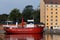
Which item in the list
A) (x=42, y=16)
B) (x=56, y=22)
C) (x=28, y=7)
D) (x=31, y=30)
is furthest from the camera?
(x=28, y=7)

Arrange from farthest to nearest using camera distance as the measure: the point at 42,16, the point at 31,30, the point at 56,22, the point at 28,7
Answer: the point at 28,7 → the point at 42,16 → the point at 56,22 → the point at 31,30

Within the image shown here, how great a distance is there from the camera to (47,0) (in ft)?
345

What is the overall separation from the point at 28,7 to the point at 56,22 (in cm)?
5383

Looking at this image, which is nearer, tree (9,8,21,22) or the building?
the building

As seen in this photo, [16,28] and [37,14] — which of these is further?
[37,14]

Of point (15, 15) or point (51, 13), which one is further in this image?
point (15, 15)

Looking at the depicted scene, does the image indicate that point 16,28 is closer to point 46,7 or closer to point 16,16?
point 46,7

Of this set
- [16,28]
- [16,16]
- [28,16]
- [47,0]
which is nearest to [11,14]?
[16,16]

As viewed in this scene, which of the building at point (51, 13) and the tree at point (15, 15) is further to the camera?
the tree at point (15, 15)

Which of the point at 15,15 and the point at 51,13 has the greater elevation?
the point at 51,13

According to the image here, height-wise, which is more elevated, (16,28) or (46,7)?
(46,7)

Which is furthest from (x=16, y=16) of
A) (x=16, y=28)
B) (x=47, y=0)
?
(x=16, y=28)

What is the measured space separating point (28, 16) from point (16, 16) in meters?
9.46

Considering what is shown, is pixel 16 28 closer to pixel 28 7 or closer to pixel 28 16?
pixel 28 16
